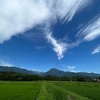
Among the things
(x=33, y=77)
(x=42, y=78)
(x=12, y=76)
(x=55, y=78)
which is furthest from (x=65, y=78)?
(x=12, y=76)

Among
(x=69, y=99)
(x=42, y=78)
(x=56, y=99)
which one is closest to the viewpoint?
(x=69, y=99)

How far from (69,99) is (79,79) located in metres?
115

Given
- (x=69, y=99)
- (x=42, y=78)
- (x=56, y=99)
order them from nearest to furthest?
1. (x=69, y=99)
2. (x=56, y=99)
3. (x=42, y=78)

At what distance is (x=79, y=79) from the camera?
131000mm

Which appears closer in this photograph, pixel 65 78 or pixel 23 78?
pixel 23 78

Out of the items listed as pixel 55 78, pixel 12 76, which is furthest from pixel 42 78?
pixel 12 76

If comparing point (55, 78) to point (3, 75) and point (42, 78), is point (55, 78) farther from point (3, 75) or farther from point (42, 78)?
point (3, 75)

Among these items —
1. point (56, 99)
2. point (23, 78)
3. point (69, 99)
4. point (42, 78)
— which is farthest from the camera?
point (42, 78)

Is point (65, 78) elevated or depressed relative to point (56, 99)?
elevated

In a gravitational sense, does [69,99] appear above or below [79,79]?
below

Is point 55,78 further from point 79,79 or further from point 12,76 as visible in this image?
point 12,76

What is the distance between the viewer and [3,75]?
12775 centimetres

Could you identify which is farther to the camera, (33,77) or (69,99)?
(33,77)

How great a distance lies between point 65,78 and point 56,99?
115 meters
